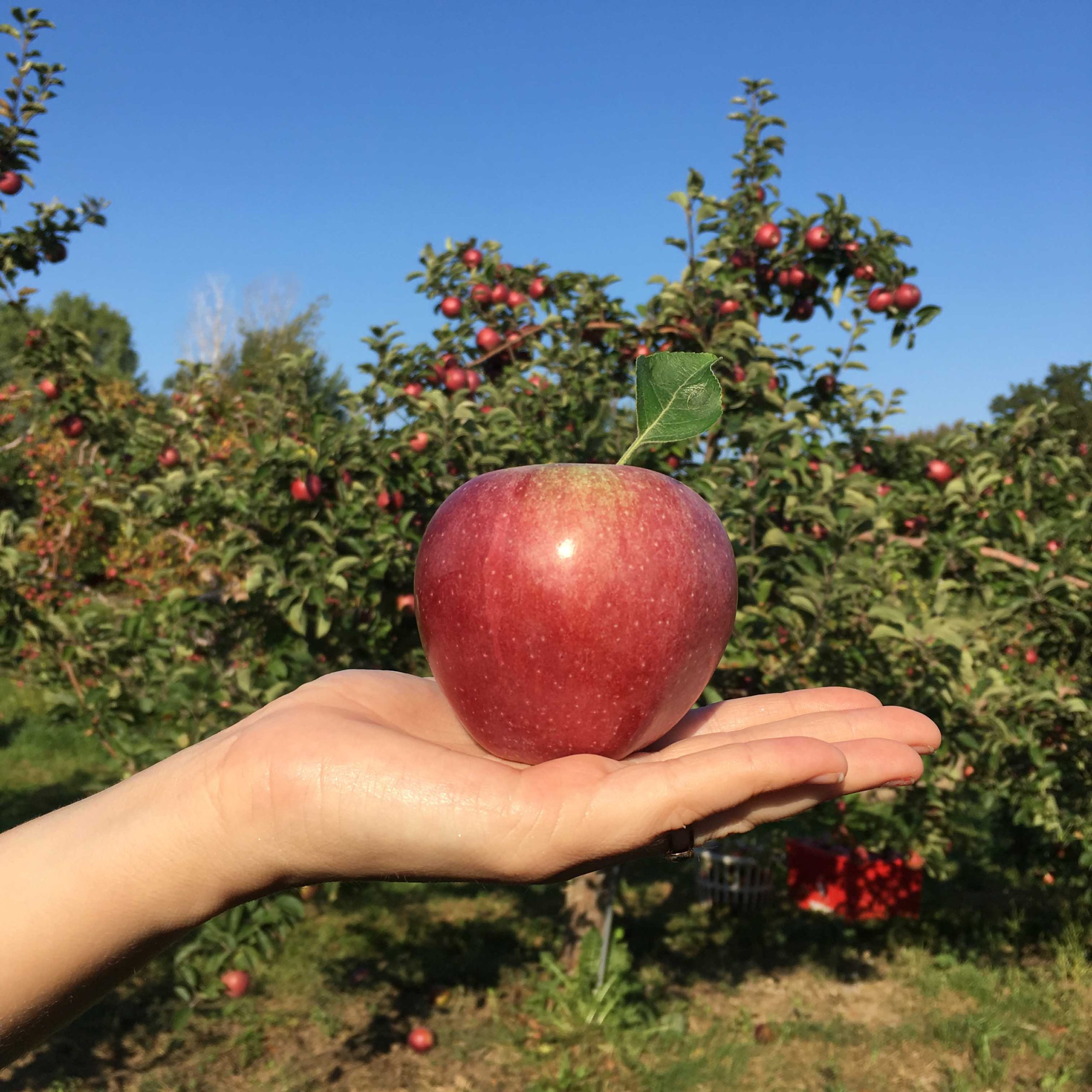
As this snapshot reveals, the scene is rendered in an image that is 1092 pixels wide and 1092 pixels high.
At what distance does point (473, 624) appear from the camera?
142 cm

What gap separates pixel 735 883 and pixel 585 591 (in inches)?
181

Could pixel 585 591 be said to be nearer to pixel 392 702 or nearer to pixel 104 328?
pixel 392 702

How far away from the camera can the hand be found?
3.76ft

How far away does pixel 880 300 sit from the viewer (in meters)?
3.98

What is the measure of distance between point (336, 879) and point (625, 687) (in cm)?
53

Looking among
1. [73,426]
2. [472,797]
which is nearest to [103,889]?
[472,797]

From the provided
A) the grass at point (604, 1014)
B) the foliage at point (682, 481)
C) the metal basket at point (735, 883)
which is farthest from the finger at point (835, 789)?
the metal basket at point (735, 883)

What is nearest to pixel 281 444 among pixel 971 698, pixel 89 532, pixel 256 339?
pixel 971 698

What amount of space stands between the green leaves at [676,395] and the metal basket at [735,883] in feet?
14.5

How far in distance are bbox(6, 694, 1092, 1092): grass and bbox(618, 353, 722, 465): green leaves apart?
2716 millimetres

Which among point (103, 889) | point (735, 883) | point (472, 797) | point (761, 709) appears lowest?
point (735, 883)

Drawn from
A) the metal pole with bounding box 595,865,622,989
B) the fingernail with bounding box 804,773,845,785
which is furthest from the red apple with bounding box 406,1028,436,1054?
the fingernail with bounding box 804,773,845,785

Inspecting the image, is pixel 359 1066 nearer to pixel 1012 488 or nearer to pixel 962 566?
pixel 962 566

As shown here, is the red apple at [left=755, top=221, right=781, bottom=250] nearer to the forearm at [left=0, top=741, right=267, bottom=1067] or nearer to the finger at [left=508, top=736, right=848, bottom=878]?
the finger at [left=508, top=736, right=848, bottom=878]
